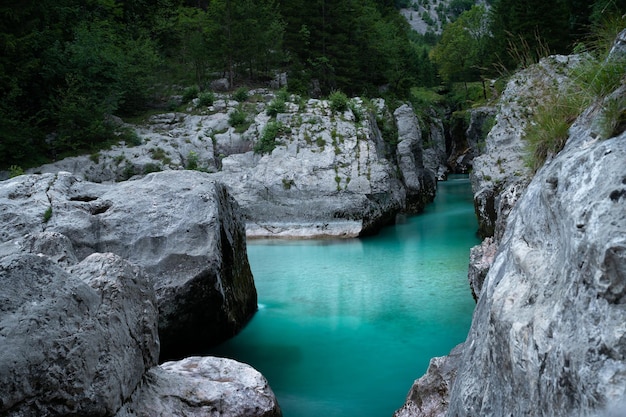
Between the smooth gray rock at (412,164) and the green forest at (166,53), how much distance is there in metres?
4.50

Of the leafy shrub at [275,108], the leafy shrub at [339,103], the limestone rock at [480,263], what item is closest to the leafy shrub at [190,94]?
the leafy shrub at [275,108]

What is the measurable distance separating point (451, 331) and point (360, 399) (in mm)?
3158

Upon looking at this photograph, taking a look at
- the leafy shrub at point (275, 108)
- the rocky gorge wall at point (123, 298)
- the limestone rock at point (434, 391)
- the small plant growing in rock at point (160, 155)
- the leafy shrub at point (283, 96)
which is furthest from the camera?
the leafy shrub at point (283, 96)

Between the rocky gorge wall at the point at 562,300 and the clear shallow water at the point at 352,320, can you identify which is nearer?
the rocky gorge wall at the point at 562,300

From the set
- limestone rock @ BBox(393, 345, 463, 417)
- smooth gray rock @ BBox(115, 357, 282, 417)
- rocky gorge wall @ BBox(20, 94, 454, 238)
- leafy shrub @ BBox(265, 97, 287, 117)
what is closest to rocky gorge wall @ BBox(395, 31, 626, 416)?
limestone rock @ BBox(393, 345, 463, 417)

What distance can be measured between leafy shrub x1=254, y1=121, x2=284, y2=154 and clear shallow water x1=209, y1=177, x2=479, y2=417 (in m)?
5.56

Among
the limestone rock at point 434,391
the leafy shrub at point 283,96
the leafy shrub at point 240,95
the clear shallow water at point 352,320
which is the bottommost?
the clear shallow water at point 352,320

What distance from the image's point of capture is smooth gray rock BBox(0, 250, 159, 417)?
385 cm

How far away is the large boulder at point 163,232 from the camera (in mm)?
8422

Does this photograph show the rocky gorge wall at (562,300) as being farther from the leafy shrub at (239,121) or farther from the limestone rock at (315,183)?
the leafy shrub at (239,121)

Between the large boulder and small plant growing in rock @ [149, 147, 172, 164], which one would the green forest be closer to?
small plant growing in rock @ [149, 147, 172, 164]

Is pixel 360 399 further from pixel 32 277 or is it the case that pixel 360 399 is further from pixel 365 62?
pixel 365 62

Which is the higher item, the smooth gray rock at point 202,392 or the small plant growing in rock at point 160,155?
the small plant growing in rock at point 160,155

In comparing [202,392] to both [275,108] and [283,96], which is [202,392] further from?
[283,96]
